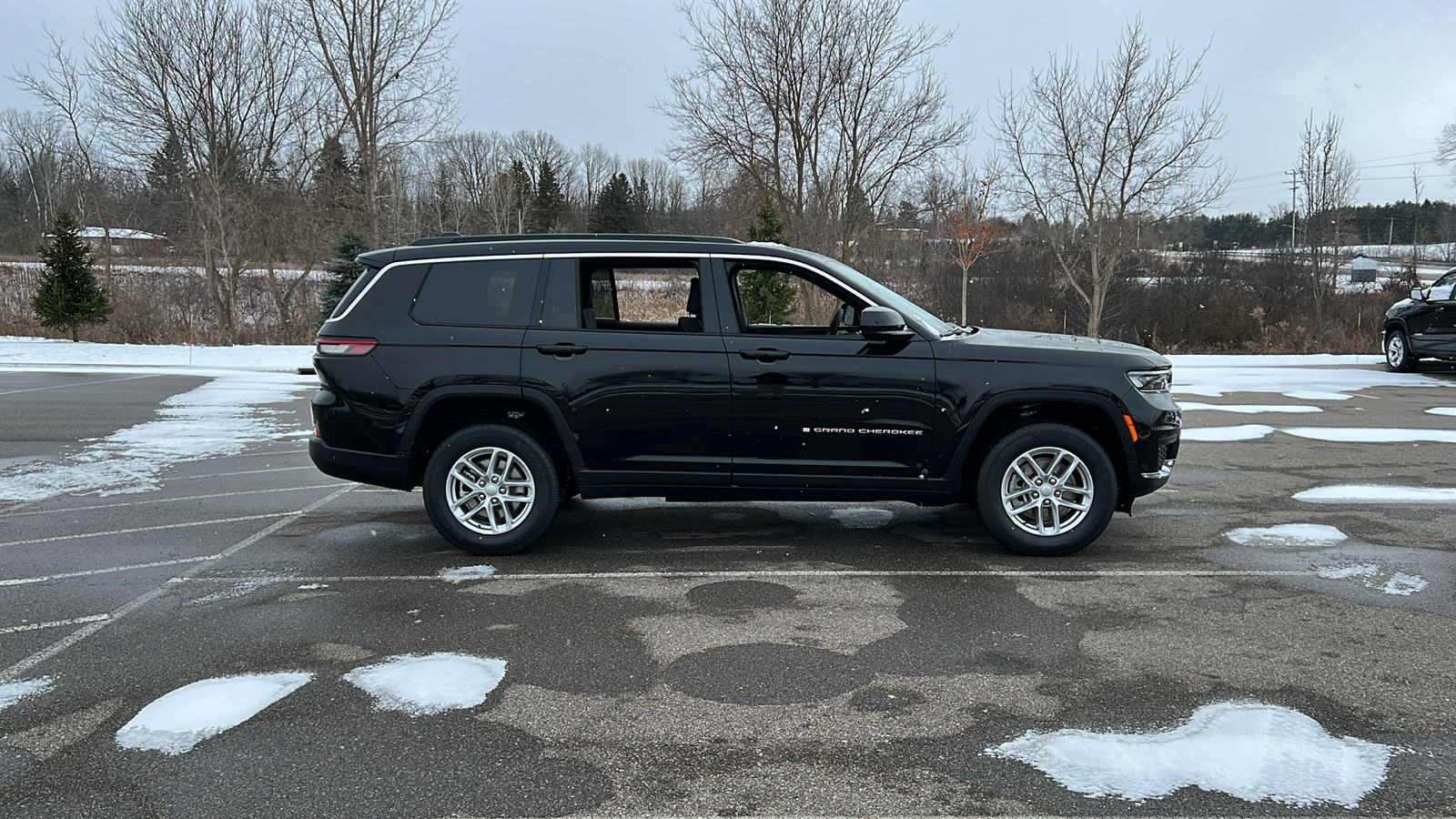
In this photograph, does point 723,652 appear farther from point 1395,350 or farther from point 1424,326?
point 1395,350

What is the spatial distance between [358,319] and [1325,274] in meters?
38.8

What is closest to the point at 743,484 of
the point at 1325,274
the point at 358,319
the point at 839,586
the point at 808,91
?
the point at 839,586

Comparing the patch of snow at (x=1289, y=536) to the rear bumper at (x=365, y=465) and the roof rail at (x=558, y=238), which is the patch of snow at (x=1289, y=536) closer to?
the roof rail at (x=558, y=238)

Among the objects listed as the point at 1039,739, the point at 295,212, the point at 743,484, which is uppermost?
the point at 295,212

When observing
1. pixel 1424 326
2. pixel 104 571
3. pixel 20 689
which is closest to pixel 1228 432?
pixel 1424 326

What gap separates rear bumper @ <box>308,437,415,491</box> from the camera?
19.1 feet

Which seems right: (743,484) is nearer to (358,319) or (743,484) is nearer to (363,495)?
(358,319)

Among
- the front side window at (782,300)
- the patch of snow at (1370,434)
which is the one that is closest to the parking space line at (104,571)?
the front side window at (782,300)

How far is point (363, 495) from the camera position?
783 centimetres

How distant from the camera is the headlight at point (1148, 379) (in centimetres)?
565

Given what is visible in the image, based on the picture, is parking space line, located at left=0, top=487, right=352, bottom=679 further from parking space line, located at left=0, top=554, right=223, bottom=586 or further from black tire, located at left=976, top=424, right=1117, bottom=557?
black tire, located at left=976, top=424, right=1117, bottom=557

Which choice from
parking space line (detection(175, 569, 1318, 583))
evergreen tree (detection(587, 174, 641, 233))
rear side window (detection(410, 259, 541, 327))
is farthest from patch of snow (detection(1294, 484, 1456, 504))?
evergreen tree (detection(587, 174, 641, 233))

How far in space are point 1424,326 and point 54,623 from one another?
20677 millimetres

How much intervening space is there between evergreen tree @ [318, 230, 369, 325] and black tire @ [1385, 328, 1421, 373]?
23.6 metres
